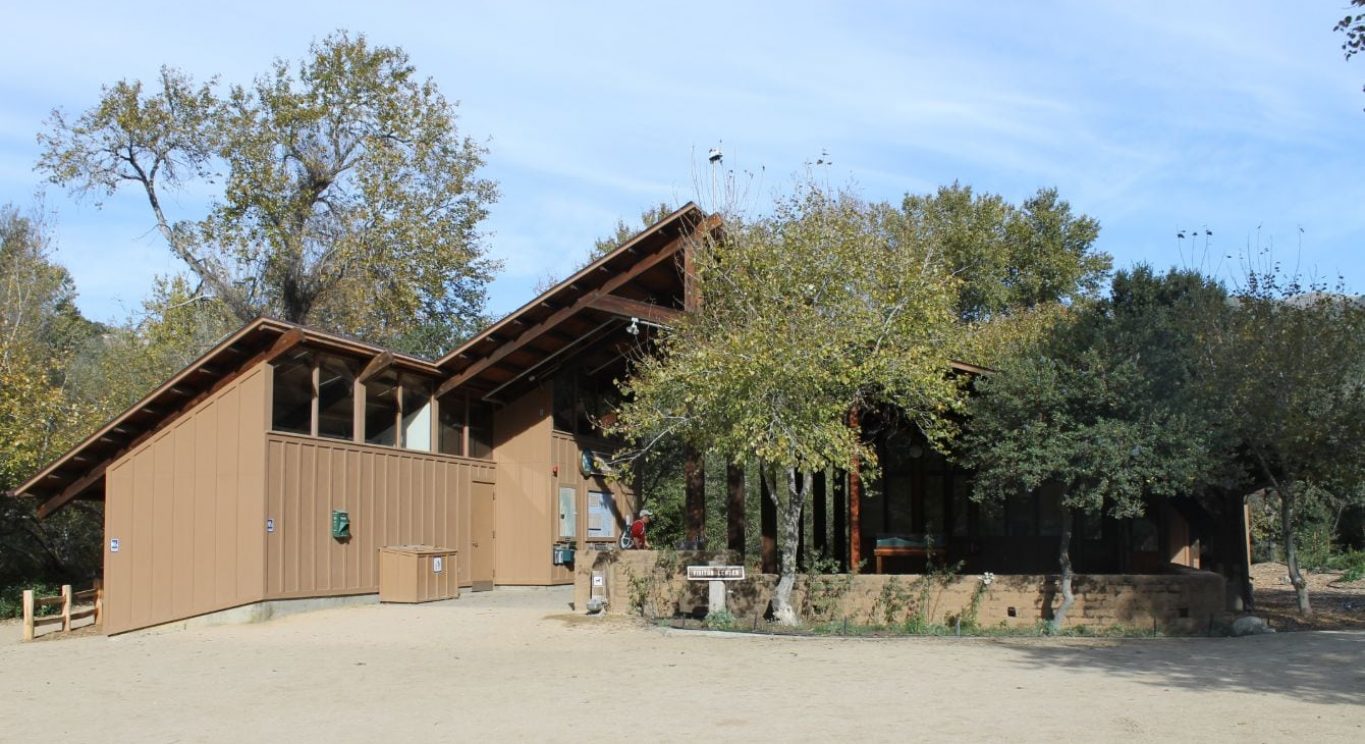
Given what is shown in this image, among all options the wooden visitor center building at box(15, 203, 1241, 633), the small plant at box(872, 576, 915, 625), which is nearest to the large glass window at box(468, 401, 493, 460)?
the wooden visitor center building at box(15, 203, 1241, 633)

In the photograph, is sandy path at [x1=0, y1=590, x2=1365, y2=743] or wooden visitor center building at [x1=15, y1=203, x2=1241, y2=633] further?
wooden visitor center building at [x1=15, y1=203, x2=1241, y2=633]

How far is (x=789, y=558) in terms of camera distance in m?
16.2

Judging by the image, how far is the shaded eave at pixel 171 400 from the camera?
1747cm

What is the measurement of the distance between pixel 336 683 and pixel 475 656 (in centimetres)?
222

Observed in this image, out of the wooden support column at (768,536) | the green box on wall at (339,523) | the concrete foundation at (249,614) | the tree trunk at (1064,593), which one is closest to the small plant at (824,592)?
the wooden support column at (768,536)

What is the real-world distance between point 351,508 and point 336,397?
69.6 inches

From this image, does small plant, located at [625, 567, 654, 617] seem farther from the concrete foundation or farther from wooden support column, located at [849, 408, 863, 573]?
the concrete foundation

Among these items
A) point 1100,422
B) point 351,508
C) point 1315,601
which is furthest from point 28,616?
point 1315,601

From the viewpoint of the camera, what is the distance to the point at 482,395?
22984 mm

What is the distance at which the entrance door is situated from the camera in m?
22.8

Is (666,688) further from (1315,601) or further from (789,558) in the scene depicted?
(1315,601)

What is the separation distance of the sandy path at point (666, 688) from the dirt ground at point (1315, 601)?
79.4 inches

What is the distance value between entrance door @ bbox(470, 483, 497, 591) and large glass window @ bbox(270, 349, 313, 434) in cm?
484

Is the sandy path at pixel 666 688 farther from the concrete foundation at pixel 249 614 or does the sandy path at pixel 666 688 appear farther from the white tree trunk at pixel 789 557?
the white tree trunk at pixel 789 557
